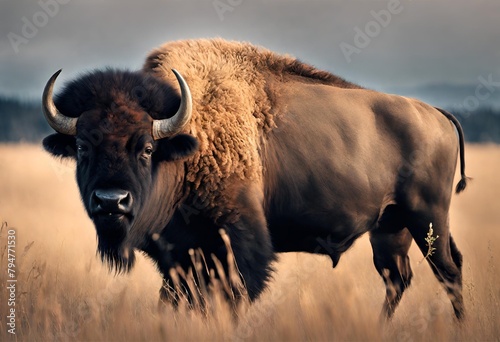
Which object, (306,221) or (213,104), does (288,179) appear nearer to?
(306,221)

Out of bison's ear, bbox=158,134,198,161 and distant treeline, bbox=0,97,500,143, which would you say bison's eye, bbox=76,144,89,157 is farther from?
distant treeline, bbox=0,97,500,143

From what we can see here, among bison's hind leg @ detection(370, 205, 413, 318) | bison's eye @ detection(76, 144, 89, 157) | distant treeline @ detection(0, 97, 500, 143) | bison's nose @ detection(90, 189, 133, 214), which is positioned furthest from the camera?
distant treeline @ detection(0, 97, 500, 143)

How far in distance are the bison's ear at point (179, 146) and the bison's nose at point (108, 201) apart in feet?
2.32

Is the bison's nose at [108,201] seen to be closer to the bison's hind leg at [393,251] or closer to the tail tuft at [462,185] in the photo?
the bison's hind leg at [393,251]

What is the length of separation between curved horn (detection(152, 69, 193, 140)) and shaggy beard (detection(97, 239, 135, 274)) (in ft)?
3.11

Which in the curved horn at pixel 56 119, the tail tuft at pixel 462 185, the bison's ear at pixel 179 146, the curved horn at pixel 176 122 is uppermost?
the curved horn at pixel 56 119

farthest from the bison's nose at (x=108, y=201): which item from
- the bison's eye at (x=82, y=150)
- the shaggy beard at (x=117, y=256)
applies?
the shaggy beard at (x=117, y=256)

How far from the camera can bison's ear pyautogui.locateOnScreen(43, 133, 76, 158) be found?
6.09m

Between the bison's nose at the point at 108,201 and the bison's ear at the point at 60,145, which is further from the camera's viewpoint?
the bison's ear at the point at 60,145

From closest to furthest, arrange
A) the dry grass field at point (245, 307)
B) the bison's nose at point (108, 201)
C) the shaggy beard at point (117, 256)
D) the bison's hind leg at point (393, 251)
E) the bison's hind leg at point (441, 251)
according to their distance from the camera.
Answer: the dry grass field at point (245, 307) → the bison's nose at point (108, 201) → the shaggy beard at point (117, 256) → the bison's hind leg at point (441, 251) → the bison's hind leg at point (393, 251)

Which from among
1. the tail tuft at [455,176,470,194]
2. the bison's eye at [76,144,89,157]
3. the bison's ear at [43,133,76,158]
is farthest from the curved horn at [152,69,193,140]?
the tail tuft at [455,176,470,194]

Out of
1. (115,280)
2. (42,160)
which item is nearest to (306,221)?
(115,280)

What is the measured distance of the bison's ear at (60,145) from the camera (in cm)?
609

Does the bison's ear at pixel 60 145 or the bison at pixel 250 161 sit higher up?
the bison's ear at pixel 60 145
